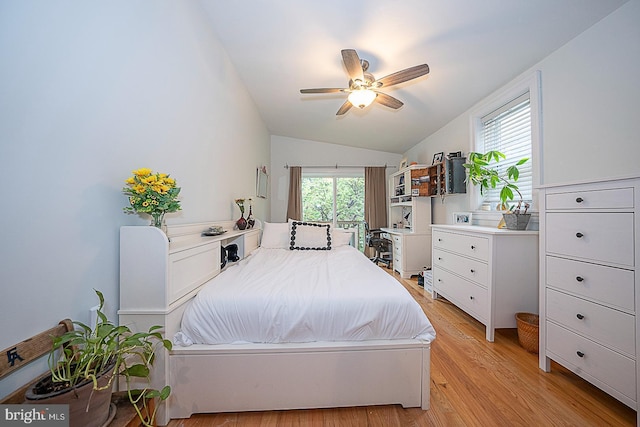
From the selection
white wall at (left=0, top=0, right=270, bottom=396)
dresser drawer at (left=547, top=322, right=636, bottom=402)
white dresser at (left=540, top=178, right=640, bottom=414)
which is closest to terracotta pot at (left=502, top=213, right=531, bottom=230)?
white dresser at (left=540, top=178, right=640, bottom=414)

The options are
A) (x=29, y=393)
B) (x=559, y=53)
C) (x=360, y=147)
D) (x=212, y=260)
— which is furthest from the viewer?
(x=360, y=147)

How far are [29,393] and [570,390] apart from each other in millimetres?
2420

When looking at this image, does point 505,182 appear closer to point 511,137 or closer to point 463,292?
point 511,137

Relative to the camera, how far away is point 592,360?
1.31 m

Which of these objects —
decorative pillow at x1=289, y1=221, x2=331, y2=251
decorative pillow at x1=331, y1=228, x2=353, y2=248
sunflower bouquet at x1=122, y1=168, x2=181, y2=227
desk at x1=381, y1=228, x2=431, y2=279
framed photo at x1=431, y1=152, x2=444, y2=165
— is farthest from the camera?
desk at x1=381, y1=228, x2=431, y2=279

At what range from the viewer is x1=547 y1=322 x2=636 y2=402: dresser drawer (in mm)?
1169

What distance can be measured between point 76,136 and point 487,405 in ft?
7.61

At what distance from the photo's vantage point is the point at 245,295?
4.27 feet

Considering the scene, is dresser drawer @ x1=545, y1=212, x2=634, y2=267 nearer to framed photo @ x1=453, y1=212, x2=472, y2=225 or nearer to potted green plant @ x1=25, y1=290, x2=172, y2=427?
framed photo @ x1=453, y1=212, x2=472, y2=225

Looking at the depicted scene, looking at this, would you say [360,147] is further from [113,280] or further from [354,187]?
[113,280]

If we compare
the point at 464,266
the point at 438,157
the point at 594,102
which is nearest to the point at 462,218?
the point at 464,266

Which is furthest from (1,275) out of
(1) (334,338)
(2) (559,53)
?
(2) (559,53)

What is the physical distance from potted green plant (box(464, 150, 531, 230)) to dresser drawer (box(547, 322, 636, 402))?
2.85 ft

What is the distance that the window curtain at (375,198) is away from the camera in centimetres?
509
